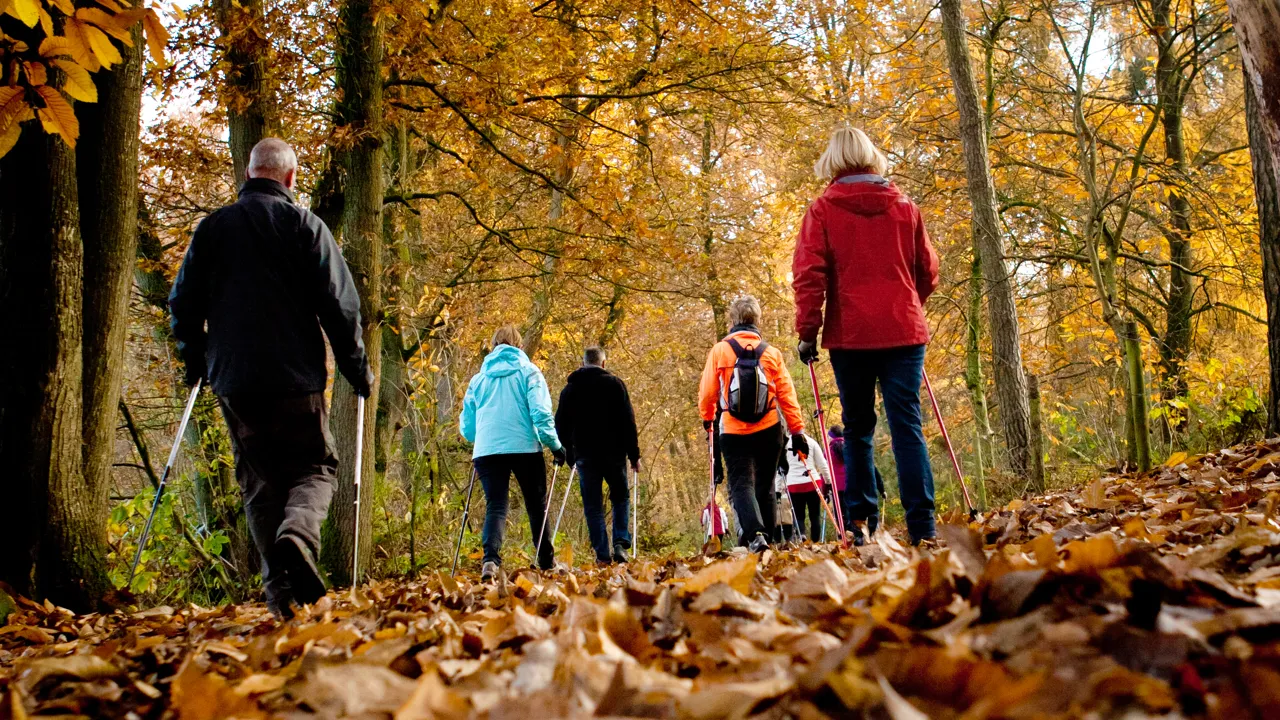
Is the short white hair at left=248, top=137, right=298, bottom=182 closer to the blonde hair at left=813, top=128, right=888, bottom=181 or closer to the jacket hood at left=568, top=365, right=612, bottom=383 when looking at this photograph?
the blonde hair at left=813, top=128, right=888, bottom=181

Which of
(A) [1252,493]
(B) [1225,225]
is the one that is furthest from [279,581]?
(B) [1225,225]

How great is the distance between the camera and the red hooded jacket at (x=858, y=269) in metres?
4.61

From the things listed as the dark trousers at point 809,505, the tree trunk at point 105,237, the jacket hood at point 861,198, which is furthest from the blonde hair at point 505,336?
the dark trousers at point 809,505

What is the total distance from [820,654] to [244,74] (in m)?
6.98

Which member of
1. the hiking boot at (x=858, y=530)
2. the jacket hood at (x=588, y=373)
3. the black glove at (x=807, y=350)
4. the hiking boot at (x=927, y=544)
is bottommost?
the hiking boot at (x=858, y=530)

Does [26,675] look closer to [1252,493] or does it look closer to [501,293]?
[1252,493]

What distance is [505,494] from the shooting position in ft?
24.6

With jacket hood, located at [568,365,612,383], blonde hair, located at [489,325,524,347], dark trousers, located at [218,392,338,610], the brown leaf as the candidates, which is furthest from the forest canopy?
the brown leaf

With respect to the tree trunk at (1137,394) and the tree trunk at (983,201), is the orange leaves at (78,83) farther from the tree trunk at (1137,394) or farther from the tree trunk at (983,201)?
the tree trunk at (983,201)

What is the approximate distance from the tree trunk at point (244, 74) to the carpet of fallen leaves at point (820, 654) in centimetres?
529

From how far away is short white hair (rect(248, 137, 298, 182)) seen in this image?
172 inches

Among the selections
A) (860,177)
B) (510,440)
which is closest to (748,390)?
(510,440)

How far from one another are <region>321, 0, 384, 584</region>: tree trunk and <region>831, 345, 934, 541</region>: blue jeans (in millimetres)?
4114

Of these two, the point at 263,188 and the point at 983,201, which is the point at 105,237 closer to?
the point at 263,188
